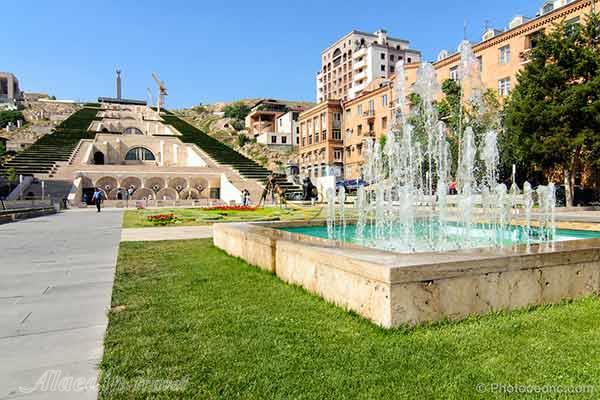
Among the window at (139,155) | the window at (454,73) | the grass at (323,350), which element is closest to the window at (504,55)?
the window at (454,73)

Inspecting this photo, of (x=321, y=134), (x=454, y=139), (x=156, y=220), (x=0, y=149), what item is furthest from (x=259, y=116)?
(x=156, y=220)

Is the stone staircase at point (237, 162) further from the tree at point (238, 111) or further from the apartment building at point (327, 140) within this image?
the tree at point (238, 111)

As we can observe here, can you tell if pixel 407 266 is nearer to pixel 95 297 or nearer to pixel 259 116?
pixel 95 297

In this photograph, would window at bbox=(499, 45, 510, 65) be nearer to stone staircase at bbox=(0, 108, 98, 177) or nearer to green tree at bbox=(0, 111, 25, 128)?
stone staircase at bbox=(0, 108, 98, 177)

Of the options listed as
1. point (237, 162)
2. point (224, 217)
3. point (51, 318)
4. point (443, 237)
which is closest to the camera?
point (51, 318)

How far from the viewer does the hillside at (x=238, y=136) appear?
67438 millimetres

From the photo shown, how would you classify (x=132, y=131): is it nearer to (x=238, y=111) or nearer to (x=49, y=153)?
(x=49, y=153)

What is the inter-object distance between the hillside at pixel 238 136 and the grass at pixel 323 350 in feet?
176

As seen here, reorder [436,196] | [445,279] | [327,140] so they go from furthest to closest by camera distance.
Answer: [327,140]
[436,196]
[445,279]

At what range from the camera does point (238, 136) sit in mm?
85875

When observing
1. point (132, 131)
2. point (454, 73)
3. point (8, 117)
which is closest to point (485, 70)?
point (454, 73)

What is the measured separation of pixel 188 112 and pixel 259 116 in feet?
186

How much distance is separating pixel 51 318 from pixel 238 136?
83.9m

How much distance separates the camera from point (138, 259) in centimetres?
703
